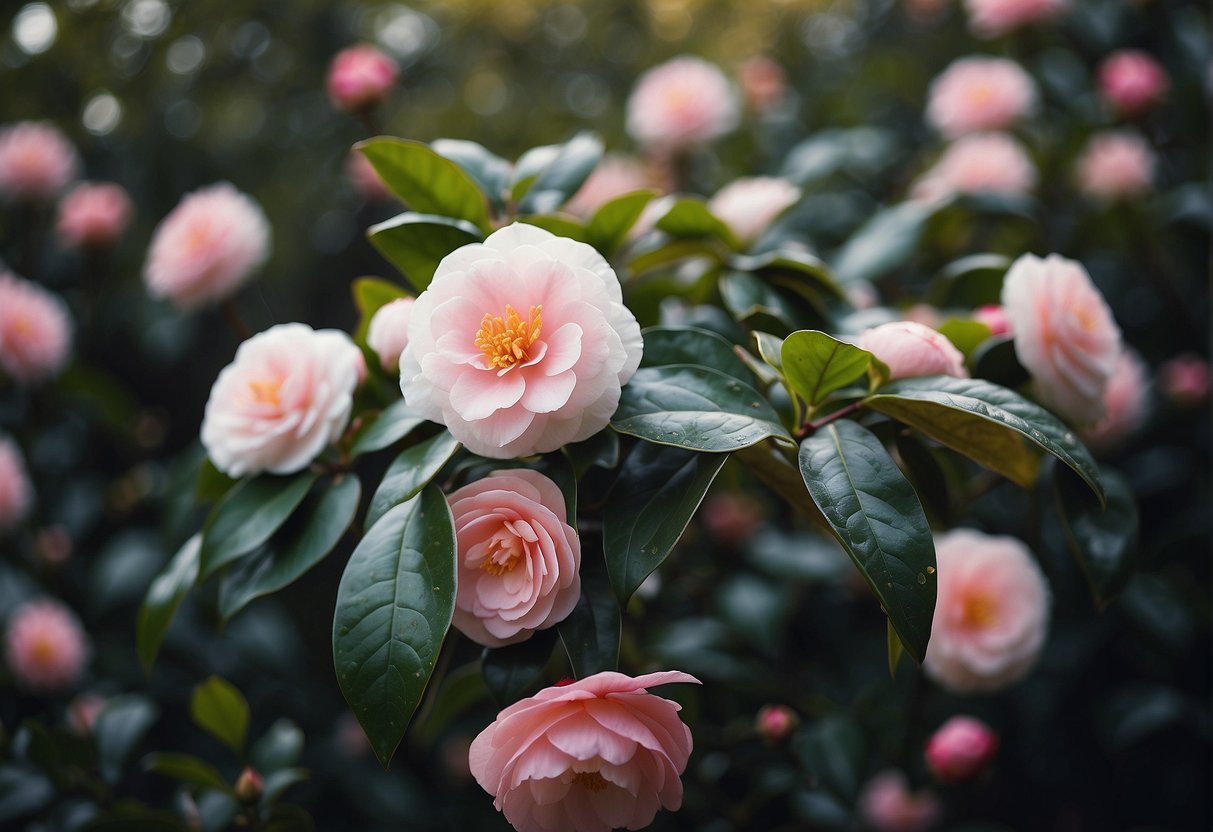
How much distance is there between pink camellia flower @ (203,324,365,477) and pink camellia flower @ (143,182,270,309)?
1.65 feet

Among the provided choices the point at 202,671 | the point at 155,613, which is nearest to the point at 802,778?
the point at 155,613

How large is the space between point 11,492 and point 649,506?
1.24 metres

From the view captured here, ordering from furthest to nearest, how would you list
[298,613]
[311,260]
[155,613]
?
[311,260], [298,613], [155,613]

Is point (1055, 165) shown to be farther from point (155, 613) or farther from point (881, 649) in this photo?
point (155, 613)

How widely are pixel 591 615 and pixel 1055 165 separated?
121cm

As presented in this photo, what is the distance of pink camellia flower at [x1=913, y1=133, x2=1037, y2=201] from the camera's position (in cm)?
127

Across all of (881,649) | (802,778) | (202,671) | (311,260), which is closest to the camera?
(802,778)

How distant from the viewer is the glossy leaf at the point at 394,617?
542 millimetres

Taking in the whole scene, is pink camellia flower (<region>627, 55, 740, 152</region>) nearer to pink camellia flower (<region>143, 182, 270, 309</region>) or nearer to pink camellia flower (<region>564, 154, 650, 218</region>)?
pink camellia flower (<region>564, 154, 650, 218</region>)

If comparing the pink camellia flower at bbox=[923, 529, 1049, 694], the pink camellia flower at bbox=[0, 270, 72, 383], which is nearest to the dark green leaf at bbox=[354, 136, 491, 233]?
the pink camellia flower at bbox=[923, 529, 1049, 694]

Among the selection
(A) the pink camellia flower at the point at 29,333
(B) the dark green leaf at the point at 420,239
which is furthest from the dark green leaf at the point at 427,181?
(A) the pink camellia flower at the point at 29,333

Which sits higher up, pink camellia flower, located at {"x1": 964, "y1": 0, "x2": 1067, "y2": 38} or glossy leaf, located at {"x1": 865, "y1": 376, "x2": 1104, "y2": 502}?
pink camellia flower, located at {"x1": 964, "y1": 0, "x2": 1067, "y2": 38}

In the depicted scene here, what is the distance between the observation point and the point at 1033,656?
0.86m

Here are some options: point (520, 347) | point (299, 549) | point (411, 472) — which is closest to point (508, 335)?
point (520, 347)
